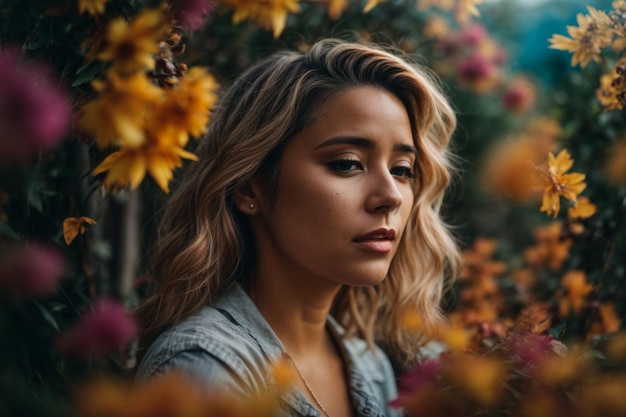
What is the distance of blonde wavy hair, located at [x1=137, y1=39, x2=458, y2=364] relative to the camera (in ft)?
5.91

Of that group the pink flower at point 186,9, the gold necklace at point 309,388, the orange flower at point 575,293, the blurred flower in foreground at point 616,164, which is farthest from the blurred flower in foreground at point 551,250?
the pink flower at point 186,9

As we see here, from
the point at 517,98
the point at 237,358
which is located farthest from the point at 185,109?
the point at 517,98

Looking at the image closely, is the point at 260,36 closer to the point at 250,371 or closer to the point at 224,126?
the point at 224,126

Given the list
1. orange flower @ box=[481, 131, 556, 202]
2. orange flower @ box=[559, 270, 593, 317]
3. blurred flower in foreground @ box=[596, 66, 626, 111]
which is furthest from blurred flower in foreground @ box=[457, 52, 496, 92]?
blurred flower in foreground @ box=[596, 66, 626, 111]

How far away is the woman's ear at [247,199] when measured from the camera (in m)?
1.87

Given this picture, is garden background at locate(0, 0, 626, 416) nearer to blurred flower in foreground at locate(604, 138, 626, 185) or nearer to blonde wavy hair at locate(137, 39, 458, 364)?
blurred flower in foreground at locate(604, 138, 626, 185)

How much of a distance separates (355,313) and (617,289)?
0.92 m

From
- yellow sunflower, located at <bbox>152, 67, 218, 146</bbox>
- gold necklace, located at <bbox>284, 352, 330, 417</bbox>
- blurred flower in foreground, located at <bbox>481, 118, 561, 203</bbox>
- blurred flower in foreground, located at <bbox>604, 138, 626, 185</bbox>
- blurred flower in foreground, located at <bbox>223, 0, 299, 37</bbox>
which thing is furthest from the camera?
blurred flower in foreground, located at <bbox>481, 118, 561, 203</bbox>

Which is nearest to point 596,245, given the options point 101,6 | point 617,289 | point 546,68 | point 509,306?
point 617,289

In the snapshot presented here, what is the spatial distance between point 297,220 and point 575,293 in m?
1.10

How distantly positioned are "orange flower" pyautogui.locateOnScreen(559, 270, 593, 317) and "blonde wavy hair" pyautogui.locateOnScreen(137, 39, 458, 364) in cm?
49

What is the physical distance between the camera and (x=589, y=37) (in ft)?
5.38

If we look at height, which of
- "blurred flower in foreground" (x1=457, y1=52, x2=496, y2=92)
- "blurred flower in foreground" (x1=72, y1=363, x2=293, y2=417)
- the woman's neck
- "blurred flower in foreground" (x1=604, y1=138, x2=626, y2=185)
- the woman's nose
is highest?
"blurred flower in foreground" (x1=457, y1=52, x2=496, y2=92)

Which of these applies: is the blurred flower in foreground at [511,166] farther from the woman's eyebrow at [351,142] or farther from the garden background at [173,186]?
the woman's eyebrow at [351,142]
